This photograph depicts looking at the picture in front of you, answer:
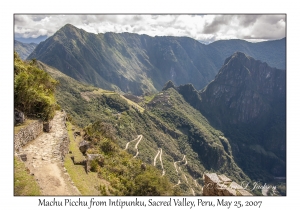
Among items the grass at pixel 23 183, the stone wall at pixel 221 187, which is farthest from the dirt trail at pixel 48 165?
the stone wall at pixel 221 187

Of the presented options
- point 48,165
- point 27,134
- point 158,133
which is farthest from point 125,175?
point 158,133

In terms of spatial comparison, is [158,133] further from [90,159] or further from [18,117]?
Answer: [18,117]

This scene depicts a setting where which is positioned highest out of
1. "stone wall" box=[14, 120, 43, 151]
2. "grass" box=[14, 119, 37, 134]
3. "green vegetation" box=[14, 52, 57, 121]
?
"green vegetation" box=[14, 52, 57, 121]

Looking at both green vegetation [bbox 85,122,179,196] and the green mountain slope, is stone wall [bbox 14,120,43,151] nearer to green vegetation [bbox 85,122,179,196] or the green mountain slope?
green vegetation [bbox 85,122,179,196]

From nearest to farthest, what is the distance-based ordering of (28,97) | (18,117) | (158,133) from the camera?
(18,117)
(28,97)
(158,133)

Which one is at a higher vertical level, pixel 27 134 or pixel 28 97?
pixel 28 97

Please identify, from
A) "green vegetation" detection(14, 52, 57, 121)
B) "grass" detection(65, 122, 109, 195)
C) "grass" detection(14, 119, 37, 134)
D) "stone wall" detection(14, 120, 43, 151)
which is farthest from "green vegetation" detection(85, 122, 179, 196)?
"grass" detection(14, 119, 37, 134)
